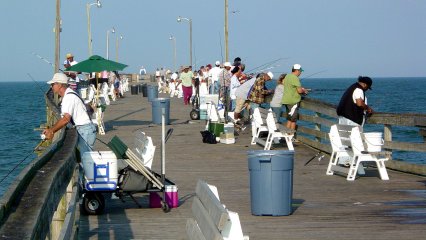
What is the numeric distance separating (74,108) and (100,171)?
1.81 m

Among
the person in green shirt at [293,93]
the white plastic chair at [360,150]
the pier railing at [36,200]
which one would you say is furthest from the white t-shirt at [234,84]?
the pier railing at [36,200]

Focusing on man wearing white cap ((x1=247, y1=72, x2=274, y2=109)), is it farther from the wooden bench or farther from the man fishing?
the wooden bench

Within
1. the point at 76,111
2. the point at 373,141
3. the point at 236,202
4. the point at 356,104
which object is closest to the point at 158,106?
the point at 356,104

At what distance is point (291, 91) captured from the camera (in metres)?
21.6

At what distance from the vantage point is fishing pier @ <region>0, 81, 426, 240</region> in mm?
5465

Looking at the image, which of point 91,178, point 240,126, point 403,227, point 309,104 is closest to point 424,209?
point 403,227

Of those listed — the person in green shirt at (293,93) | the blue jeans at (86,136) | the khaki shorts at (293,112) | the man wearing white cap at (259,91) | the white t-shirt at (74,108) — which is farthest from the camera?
the man wearing white cap at (259,91)

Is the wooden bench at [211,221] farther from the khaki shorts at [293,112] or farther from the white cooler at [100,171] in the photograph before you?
the khaki shorts at [293,112]

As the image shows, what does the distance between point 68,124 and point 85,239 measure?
12.4 ft

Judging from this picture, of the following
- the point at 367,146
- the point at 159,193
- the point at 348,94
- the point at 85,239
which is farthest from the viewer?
the point at 348,94

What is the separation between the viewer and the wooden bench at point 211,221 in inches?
229

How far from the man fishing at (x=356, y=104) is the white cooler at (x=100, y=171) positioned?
6074mm

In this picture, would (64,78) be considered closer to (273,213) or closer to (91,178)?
(91,178)

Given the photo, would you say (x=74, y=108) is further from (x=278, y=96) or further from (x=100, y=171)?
(x=278, y=96)
